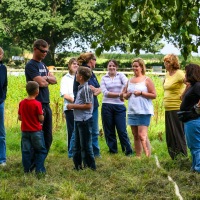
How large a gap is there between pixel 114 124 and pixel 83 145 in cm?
231

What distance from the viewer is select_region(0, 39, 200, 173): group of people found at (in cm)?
722

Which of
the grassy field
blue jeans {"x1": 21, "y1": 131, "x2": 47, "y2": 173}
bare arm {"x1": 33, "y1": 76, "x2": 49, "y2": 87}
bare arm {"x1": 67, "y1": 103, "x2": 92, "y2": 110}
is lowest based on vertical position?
the grassy field

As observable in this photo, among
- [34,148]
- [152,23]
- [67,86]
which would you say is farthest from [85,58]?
[152,23]

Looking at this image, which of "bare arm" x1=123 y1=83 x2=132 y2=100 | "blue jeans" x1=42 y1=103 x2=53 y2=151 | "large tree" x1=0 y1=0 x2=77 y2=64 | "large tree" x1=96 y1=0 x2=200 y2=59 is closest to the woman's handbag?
"bare arm" x1=123 y1=83 x2=132 y2=100

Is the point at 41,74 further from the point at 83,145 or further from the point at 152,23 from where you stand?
the point at 152,23

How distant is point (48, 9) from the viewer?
5088 cm

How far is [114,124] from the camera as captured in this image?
9.51 metres

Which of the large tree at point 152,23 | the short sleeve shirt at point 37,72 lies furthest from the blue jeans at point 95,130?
the large tree at point 152,23

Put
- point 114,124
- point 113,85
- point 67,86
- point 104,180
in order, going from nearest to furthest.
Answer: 1. point 104,180
2. point 67,86
3. point 113,85
4. point 114,124

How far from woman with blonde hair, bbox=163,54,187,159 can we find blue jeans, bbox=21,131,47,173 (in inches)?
80.4

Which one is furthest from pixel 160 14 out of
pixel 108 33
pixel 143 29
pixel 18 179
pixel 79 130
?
pixel 18 179

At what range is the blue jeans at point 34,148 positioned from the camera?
23.6 ft

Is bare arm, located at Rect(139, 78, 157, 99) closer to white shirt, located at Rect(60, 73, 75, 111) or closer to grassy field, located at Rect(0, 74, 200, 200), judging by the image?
grassy field, located at Rect(0, 74, 200, 200)

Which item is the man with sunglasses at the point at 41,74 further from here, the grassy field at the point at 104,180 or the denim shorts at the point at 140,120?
the denim shorts at the point at 140,120
